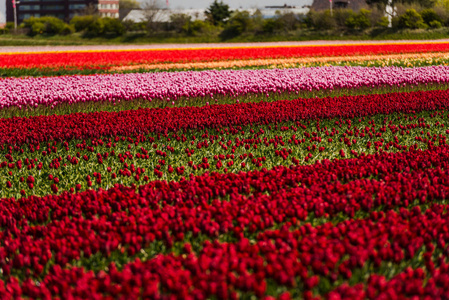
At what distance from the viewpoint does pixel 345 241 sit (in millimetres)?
4477

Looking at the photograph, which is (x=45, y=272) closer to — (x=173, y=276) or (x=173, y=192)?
A: (x=173, y=276)

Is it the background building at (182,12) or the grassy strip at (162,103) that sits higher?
the background building at (182,12)

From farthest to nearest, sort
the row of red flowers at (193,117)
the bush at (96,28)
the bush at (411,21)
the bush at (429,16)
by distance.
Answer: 1. the bush at (96,28)
2. the bush at (429,16)
3. the bush at (411,21)
4. the row of red flowers at (193,117)

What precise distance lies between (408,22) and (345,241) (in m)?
51.2

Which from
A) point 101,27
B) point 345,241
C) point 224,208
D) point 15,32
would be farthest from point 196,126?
point 15,32

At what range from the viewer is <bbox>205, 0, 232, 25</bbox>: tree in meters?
58.5

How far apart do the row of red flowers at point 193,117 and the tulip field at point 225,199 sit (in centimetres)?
4

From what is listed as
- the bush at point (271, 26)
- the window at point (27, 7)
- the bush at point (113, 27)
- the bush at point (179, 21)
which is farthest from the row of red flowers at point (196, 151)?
the window at point (27, 7)

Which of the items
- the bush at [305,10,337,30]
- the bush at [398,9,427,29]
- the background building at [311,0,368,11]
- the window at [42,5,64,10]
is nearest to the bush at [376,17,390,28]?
the bush at [398,9,427,29]

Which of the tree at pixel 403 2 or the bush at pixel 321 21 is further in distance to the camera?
the tree at pixel 403 2

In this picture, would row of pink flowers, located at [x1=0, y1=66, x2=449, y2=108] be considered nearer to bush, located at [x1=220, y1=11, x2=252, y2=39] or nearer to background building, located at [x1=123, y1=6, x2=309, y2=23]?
bush, located at [x1=220, y1=11, x2=252, y2=39]

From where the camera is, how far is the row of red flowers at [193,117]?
31.3 feet

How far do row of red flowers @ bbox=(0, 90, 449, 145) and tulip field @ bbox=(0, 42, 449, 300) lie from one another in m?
0.04

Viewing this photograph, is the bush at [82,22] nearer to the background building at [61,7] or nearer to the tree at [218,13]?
the tree at [218,13]
